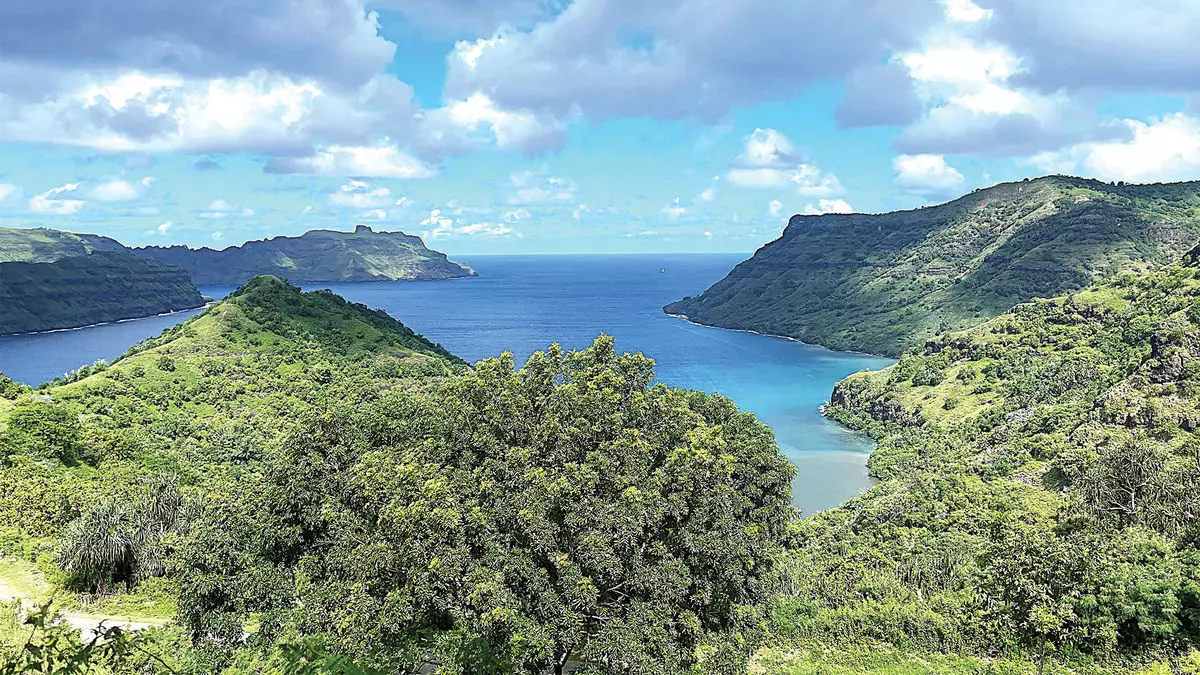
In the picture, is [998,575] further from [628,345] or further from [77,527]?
[628,345]

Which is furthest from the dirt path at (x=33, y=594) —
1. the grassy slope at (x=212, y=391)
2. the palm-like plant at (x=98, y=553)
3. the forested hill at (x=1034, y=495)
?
the forested hill at (x=1034, y=495)

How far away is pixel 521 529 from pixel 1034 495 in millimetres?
50247

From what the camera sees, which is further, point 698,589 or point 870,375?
point 870,375

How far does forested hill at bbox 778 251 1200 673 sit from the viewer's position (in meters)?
26.0

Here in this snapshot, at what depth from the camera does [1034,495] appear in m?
54.5

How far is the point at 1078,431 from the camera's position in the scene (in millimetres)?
66312

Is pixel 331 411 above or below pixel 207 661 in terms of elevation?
above

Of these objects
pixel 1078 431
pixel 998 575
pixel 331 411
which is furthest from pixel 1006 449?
pixel 331 411

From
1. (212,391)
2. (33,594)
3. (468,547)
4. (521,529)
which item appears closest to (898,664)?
(521,529)

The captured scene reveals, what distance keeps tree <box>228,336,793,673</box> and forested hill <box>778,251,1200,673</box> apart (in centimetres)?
1192

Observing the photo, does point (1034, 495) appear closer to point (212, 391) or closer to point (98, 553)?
point (98, 553)

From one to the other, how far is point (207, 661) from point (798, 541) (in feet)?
134

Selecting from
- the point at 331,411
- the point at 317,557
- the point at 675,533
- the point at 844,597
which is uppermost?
the point at 331,411

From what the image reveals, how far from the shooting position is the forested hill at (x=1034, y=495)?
26.0m
